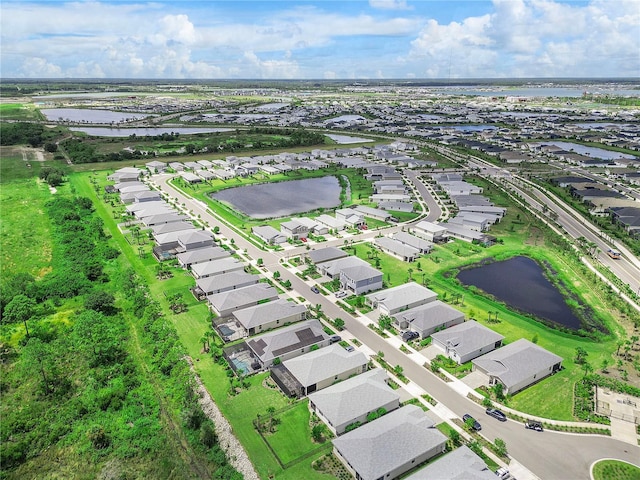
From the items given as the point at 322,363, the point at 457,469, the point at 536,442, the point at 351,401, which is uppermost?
the point at 322,363

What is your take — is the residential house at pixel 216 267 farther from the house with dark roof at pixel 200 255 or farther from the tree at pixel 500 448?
the tree at pixel 500 448

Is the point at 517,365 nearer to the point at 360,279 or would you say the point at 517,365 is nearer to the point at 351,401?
the point at 351,401

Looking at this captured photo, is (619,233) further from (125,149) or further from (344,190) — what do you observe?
Answer: (125,149)

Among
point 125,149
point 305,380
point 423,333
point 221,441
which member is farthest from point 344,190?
point 125,149

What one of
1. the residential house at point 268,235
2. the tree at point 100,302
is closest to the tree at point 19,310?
the tree at point 100,302

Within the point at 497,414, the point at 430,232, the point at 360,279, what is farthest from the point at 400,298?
the point at 430,232

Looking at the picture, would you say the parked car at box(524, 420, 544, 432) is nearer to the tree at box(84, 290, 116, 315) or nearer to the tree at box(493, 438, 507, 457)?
the tree at box(493, 438, 507, 457)
